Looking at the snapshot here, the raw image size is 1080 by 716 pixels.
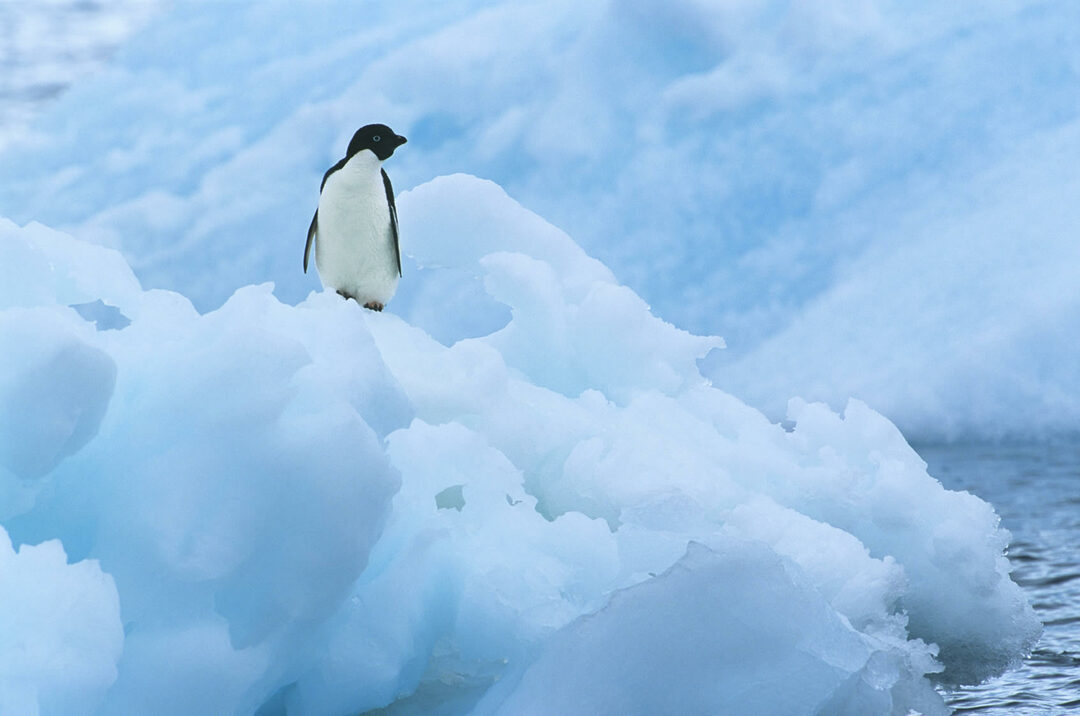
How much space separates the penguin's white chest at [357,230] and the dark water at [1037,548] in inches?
85.4

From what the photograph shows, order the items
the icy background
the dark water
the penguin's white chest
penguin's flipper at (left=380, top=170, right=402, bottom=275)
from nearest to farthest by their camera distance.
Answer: the icy background → the dark water → the penguin's white chest → penguin's flipper at (left=380, top=170, right=402, bottom=275)

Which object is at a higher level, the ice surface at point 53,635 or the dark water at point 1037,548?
the dark water at point 1037,548

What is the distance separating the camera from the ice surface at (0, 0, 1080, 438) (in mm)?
11148

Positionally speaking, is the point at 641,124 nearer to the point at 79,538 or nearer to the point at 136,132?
the point at 136,132

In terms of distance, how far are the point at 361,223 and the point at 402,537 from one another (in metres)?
1.74

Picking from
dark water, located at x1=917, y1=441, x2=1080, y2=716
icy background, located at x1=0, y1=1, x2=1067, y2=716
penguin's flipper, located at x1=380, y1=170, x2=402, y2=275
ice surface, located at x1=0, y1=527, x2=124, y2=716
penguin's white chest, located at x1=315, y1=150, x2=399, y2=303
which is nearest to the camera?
ice surface, located at x1=0, y1=527, x2=124, y2=716

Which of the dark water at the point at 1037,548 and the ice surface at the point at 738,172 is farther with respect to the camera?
the ice surface at the point at 738,172

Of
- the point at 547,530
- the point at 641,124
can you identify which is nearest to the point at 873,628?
the point at 547,530

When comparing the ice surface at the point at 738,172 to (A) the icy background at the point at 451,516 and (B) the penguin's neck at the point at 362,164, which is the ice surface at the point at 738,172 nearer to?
(B) the penguin's neck at the point at 362,164

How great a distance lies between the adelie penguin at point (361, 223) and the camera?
12.3ft

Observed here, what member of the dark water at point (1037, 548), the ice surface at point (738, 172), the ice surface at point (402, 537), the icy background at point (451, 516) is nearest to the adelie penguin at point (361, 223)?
the icy background at point (451, 516)

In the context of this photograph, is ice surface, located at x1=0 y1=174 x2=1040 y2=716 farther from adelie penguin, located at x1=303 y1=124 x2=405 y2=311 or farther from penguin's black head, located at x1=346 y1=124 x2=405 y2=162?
penguin's black head, located at x1=346 y1=124 x2=405 y2=162

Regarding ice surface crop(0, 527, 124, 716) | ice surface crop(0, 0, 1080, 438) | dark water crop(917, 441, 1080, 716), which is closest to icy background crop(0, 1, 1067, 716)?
ice surface crop(0, 527, 124, 716)

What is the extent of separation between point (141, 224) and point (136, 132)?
1573 mm
